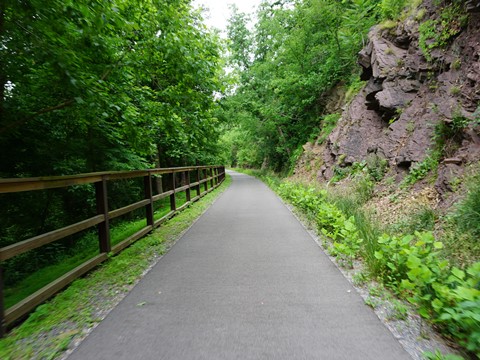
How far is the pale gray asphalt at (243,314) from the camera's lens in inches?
87.6

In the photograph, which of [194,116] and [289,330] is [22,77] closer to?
[194,116]

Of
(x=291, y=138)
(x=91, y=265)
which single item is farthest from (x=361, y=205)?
(x=291, y=138)

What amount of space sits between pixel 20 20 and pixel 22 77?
152 centimetres

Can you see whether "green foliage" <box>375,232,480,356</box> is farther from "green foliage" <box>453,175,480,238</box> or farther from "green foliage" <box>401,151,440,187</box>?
"green foliage" <box>401,151,440,187</box>

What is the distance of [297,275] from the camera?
12.1 ft

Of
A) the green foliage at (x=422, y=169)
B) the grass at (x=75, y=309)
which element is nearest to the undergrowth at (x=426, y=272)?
the green foliage at (x=422, y=169)

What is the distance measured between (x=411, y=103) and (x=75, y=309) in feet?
30.5

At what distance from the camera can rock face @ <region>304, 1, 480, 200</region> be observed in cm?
572

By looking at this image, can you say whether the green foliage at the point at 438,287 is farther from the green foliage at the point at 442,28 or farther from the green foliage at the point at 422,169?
the green foliage at the point at 442,28

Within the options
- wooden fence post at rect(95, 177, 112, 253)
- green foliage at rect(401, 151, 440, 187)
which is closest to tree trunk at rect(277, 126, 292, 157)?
green foliage at rect(401, 151, 440, 187)

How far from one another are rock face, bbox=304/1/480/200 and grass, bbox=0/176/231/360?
5604mm

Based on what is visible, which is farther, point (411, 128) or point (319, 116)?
point (319, 116)

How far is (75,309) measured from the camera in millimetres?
2918

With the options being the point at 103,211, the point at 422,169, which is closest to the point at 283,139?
the point at 422,169
